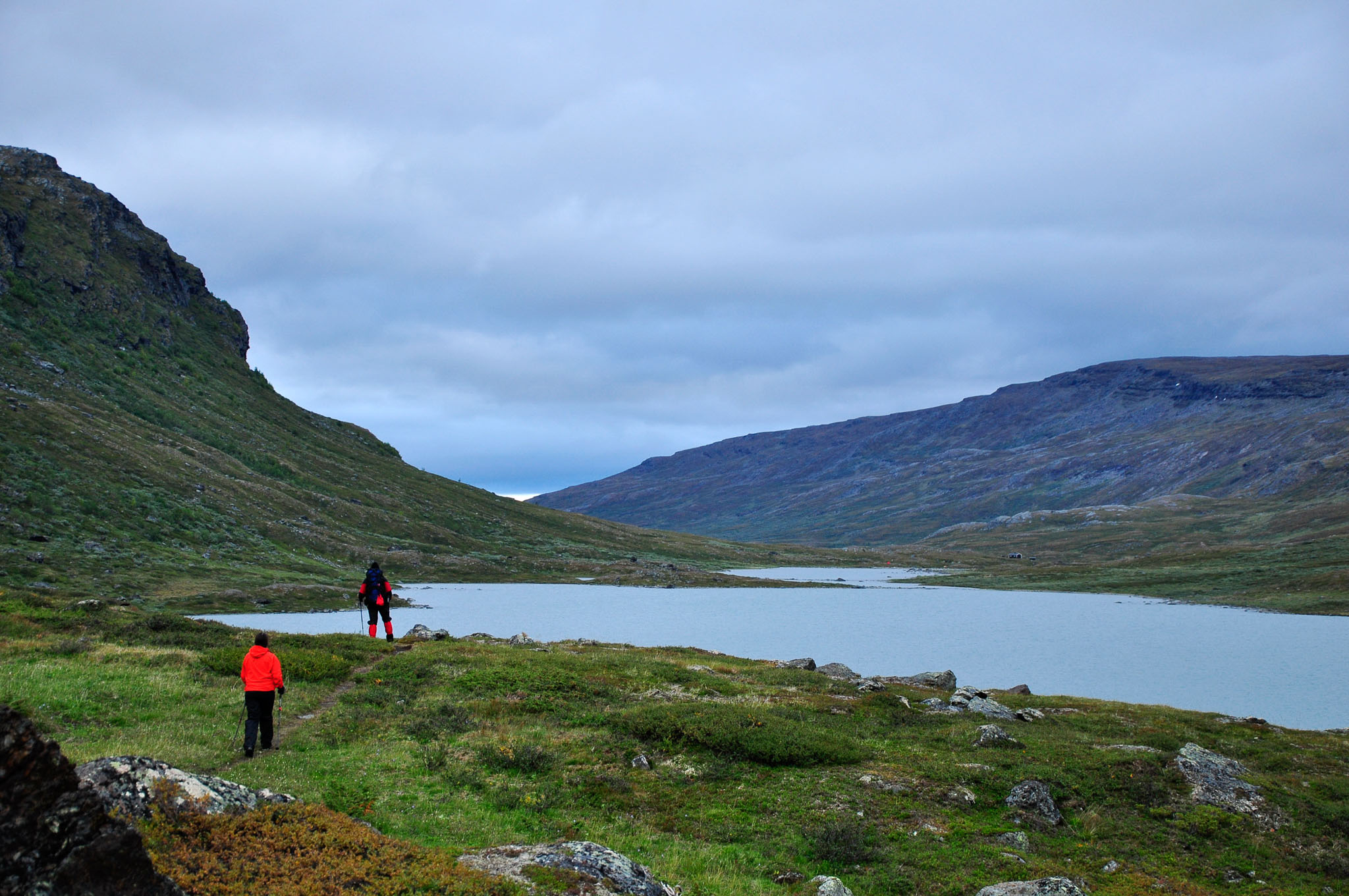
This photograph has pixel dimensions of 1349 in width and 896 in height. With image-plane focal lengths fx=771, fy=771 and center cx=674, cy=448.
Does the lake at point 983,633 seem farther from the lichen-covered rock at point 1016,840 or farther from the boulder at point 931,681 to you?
the lichen-covered rock at point 1016,840

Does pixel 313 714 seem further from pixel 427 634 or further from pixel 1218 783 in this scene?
pixel 1218 783

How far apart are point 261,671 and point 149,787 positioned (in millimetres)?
9138

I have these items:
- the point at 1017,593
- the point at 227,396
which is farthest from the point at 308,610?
the point at 1017,593

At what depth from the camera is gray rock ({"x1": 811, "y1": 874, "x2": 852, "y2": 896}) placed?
50.8 ft

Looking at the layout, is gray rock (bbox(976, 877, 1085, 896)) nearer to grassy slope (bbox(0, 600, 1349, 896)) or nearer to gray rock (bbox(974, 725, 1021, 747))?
grassy slope (bbox(0, 600, 1349, 896))

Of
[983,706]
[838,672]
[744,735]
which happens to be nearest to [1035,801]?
[744,735]

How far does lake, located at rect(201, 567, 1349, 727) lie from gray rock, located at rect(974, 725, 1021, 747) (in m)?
33.4

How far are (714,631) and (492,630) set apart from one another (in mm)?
25214

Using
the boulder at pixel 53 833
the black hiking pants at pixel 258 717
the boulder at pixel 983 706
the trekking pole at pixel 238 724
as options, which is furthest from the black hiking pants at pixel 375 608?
the boulder at pixel 53 833

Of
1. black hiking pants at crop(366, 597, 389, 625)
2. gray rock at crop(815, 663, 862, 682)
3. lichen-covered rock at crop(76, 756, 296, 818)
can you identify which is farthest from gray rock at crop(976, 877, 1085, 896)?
black hiking pants at crop(366, 597, 389, 625)

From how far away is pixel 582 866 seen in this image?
43.1 ft

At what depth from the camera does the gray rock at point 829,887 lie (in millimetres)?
15477

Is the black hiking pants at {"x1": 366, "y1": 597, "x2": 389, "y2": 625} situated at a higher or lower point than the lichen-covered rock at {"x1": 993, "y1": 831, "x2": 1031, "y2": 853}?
higher

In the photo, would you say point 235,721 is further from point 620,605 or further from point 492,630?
point 620,605
